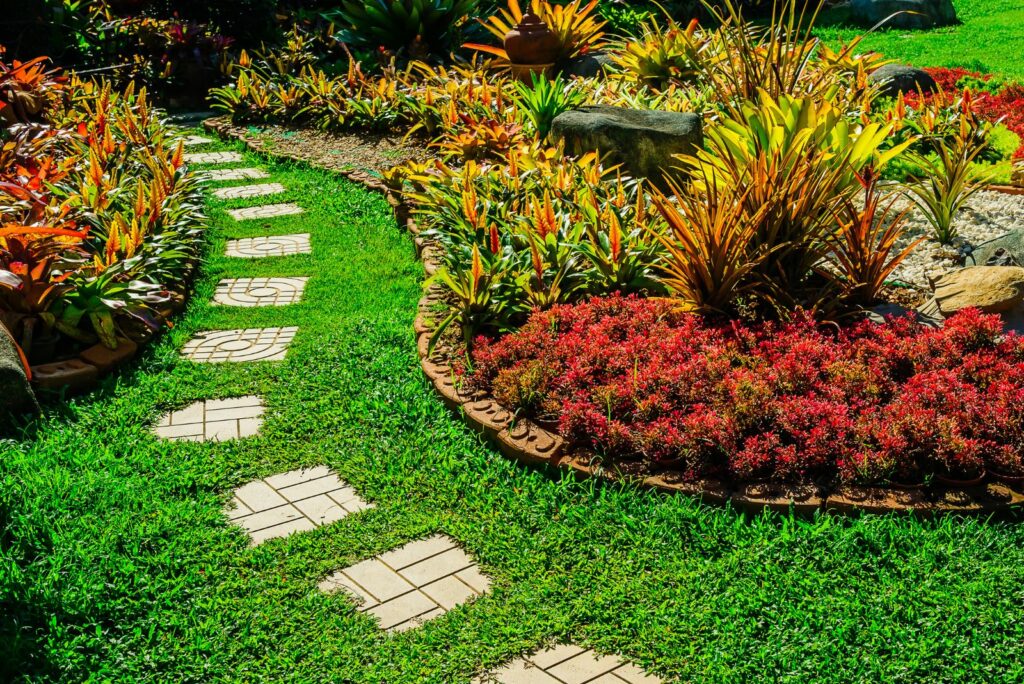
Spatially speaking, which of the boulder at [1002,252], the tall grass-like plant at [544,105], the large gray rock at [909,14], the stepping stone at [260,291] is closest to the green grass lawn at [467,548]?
the stepping stone at [260,291]

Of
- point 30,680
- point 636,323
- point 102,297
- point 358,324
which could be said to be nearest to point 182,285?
point 102,297

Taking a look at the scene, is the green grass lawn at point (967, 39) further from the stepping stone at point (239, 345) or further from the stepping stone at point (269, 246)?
the stepping stone at point (239, 345)

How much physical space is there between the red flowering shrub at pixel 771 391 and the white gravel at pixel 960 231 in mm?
Result: 1081

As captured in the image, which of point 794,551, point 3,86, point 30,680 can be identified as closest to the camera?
point 30,680

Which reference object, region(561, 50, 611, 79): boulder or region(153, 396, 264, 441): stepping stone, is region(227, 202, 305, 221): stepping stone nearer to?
region(153, 396, 264, 441): stepping stone

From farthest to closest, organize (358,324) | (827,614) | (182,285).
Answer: (182,285) < (358,324) < (827,614)

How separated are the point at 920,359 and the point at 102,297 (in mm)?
3988

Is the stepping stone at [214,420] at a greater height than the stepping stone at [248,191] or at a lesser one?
greater

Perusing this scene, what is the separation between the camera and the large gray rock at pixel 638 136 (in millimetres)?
6141

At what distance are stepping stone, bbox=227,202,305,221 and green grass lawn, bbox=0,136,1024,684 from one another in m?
3.22

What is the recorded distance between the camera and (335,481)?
3.80 metres

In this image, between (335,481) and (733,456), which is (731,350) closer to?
(733,456)

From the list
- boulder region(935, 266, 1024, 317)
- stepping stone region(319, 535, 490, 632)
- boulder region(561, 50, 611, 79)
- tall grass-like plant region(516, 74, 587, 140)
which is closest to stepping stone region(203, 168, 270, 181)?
tall grass-like plant region(516, 74, 587, 140)

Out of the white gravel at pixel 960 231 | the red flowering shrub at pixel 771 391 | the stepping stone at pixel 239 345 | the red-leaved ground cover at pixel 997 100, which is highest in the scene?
the red-leaved ground cover at pixel 997 100
